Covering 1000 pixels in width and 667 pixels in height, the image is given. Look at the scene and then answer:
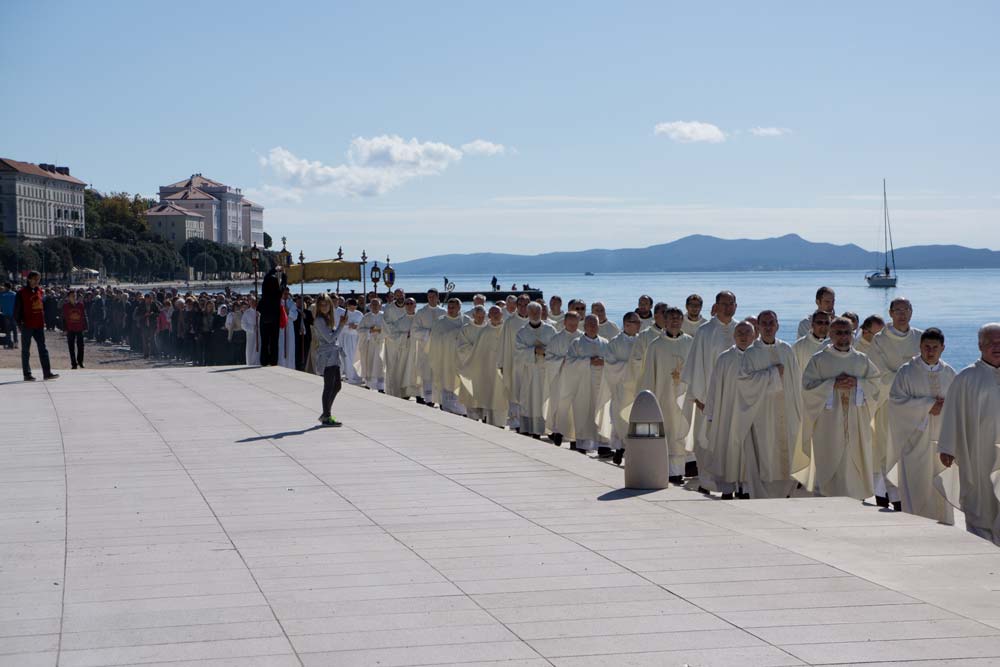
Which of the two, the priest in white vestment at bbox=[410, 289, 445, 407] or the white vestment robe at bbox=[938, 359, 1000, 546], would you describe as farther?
the priest in white vestment at bbox=[410, 289, 445, 407]

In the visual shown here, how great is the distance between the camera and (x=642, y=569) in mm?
7508

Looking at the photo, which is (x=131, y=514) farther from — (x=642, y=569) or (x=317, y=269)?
(x=317, y=269)

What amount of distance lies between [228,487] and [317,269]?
107 feet

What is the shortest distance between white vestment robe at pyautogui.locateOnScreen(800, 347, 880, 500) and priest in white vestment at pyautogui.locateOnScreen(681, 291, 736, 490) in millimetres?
1448

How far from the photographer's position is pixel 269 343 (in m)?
25.2

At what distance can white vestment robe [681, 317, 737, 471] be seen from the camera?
13492 millimetres

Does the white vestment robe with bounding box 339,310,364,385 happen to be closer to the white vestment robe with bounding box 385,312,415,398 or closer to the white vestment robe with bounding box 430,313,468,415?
the white vestment robe with bounding box 385,312,415,398

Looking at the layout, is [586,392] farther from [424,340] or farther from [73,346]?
[73,346]

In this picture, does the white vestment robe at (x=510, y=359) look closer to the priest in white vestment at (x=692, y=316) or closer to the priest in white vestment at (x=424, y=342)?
the priest in white vestment at (x=424, y=342)

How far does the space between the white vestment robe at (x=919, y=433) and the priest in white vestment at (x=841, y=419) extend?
35 centimetres

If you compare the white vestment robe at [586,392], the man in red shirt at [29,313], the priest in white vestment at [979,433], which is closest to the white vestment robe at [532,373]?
the white vestment robe at [586,392]

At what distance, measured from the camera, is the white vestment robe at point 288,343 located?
26.1m

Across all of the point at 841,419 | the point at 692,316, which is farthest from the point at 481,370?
the point at 841,419

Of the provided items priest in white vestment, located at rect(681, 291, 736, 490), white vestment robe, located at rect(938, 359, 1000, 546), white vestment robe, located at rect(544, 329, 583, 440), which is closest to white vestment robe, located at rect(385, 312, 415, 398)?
white vestment robe, located at rect(544, 329, 583, 440)
